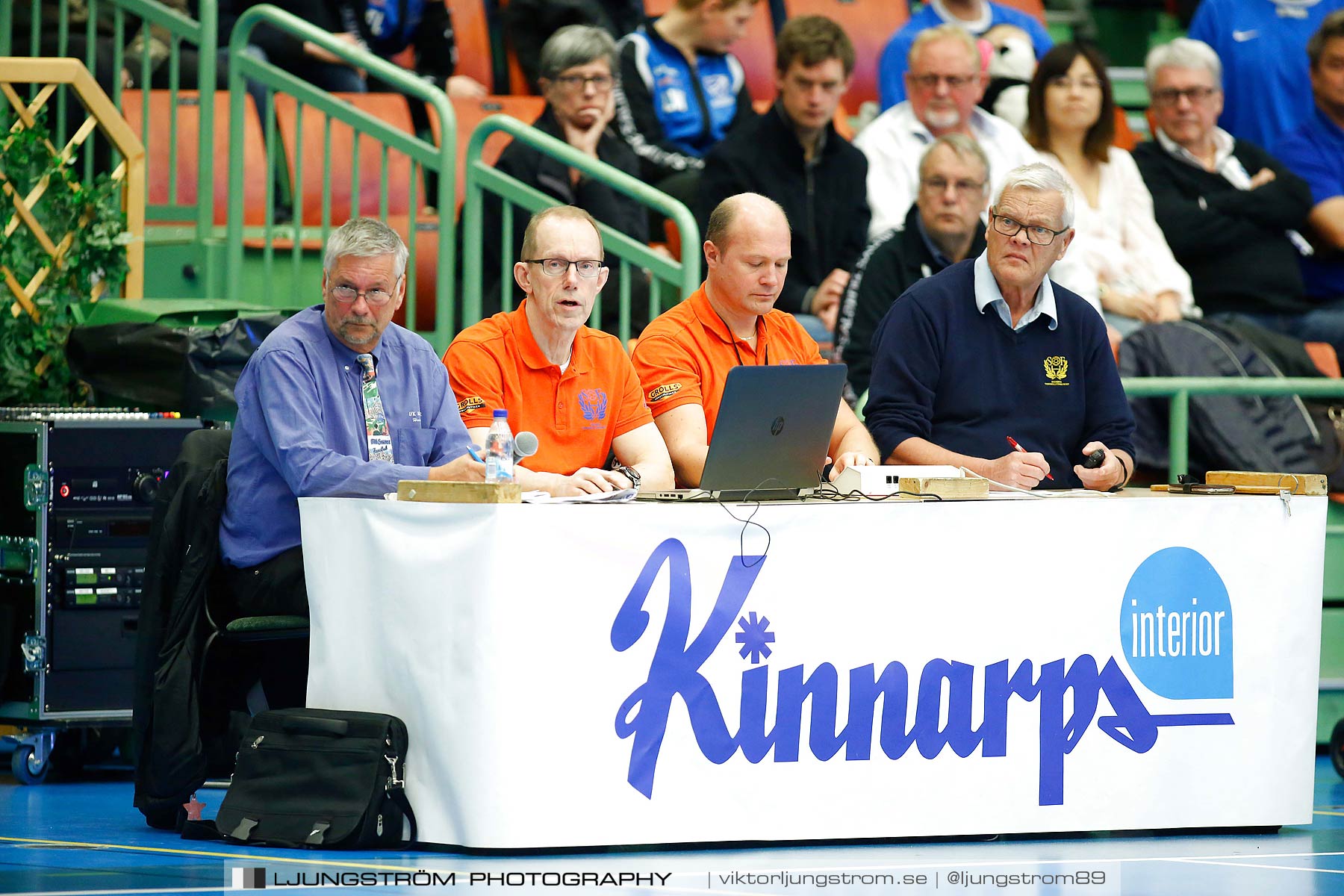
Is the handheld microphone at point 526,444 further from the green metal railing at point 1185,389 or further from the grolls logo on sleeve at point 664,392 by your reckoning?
the green metal railing at point 1185,389

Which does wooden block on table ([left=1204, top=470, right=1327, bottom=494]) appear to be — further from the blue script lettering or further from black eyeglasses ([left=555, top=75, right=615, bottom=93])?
black eyeglasses ([left=555, top=75, right=615, bottom=93])

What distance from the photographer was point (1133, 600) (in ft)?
15.4

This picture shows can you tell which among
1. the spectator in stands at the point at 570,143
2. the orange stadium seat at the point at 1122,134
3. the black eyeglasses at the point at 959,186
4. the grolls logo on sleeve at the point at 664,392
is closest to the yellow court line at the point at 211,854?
the grolls logo on sleeve at the point at 664,392

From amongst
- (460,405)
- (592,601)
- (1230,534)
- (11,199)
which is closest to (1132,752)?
(1230,534)

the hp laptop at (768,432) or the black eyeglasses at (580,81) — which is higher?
the black eyeglasses at (580,81)

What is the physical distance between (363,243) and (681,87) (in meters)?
3.85

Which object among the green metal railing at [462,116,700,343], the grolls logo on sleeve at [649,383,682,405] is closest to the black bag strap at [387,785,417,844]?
the grolls logo on sleeve at [649,383,682,405]

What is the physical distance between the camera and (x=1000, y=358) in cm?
545

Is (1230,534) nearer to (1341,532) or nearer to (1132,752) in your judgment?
(1132,752)

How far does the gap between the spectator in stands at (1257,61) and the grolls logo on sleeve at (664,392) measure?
513 centimetres

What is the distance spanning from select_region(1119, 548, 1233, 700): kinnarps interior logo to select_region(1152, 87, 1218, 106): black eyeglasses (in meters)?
4.42

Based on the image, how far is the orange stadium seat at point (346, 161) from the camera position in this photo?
778cm

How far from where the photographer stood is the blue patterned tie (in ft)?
15.7

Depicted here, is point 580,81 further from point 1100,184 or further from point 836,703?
point 836,703
